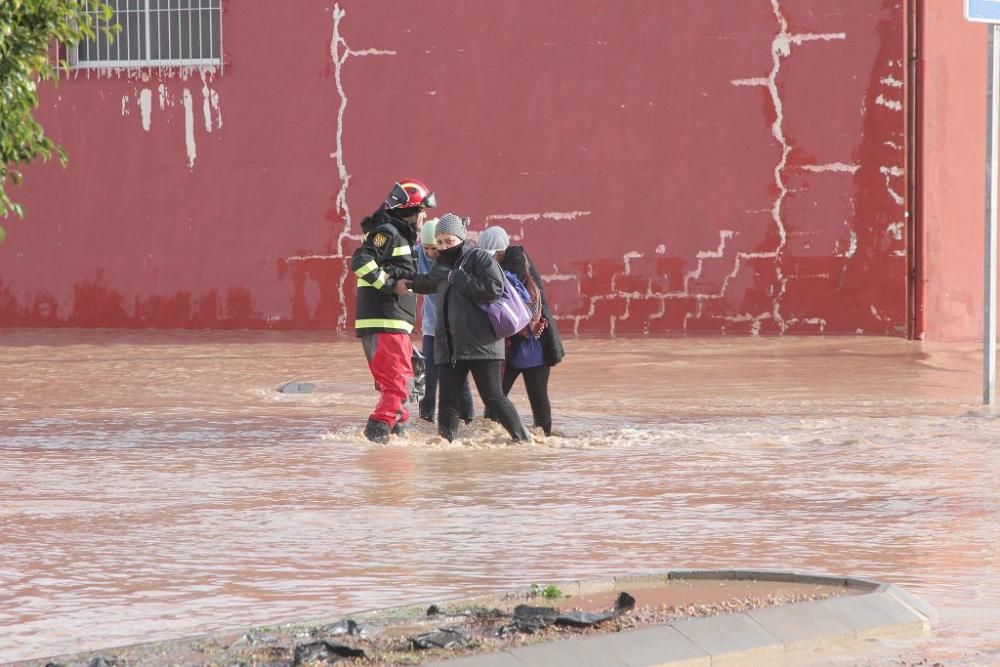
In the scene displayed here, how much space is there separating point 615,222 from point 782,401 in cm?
677

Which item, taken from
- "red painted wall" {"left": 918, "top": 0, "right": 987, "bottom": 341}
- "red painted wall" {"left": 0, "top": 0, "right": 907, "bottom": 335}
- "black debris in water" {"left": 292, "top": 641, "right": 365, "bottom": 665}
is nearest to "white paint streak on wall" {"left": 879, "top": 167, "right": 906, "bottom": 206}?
"red painted wall" {"left": 0, "top": 0, "right": 907, "bottom": 335}

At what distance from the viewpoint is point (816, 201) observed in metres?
20.0

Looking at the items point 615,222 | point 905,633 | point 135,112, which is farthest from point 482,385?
point 135,112

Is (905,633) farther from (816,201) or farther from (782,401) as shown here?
(816,201)

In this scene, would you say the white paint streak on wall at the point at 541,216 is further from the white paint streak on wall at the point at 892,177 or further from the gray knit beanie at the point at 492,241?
the gray knit beanie at the point at 492,241

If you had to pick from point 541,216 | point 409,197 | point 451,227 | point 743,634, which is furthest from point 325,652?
point 541,216

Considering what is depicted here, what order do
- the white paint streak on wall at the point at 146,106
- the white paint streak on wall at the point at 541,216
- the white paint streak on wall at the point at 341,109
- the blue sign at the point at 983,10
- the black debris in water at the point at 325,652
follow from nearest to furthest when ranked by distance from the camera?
the black debris in water at the point at 325,652 < the blue sign at the point at 983,10 < the white paint streak on wall at the point at 541,216 < the white paint streak on wall at the point at 341,109 < the white paint streak on wall at the point at 146,106

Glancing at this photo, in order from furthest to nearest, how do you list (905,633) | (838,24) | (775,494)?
(838,24)
(775,494)
(905,633)

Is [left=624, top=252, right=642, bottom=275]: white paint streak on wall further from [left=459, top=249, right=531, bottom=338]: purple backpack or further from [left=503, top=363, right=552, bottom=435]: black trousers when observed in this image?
[left=459, top=249, right=531, bottom=338]: purple backpack

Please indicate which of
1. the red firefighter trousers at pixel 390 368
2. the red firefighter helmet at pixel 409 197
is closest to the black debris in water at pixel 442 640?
the red firefighter trousers at pixel 390 368

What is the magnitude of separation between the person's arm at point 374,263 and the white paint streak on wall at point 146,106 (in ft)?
35.0

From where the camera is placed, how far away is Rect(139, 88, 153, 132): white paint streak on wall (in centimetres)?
2156

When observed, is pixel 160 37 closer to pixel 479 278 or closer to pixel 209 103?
pixel 209 103

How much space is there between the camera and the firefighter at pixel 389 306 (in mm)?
11461
